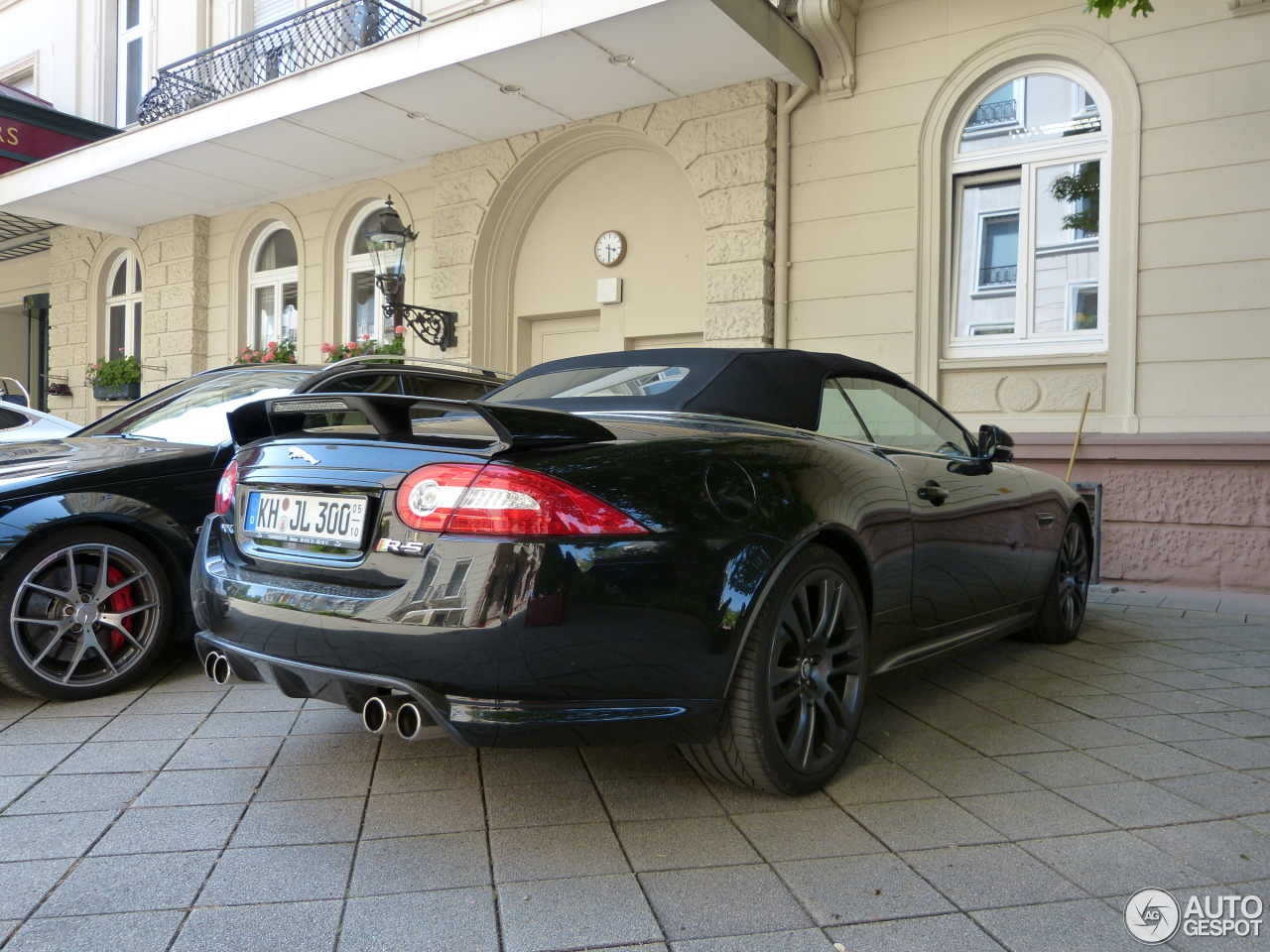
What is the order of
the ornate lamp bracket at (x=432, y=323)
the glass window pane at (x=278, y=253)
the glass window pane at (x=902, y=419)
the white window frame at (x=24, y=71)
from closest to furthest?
the glass window pane at (x=902, y=419)
the ornate lamp bracket at (x=432, y=323)
the glass window pane at (x=278, y=253)
the white window frame at (x=24, y=71)

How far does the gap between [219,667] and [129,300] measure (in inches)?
569

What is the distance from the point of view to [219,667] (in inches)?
105

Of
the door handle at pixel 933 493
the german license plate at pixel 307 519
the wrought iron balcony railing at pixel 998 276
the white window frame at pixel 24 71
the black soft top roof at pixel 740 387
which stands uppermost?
the white window frame at pixel 24 71

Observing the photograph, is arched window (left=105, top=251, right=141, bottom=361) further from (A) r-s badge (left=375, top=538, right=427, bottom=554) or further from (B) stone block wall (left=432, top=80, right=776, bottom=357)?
(A) r-s badge (left=375, top=538, right=427, bottom=554)

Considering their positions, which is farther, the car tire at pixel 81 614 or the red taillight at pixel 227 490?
the car tire at pixel 81 614

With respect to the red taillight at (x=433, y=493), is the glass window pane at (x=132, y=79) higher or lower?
higher

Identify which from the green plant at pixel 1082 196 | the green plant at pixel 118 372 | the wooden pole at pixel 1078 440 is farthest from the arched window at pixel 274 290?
the wooden pole at pixel 1078 440

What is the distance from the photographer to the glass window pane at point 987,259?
798 cm

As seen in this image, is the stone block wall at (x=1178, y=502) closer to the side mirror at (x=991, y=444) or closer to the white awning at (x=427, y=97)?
the side mirror at (x=991, y=444)

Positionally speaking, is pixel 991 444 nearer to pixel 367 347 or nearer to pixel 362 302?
pixel 367 347

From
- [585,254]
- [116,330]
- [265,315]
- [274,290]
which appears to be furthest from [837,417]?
[116,330]

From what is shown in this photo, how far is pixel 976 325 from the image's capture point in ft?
26.5

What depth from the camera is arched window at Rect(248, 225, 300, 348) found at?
12867 mm

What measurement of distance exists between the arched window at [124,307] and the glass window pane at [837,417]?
13990 millimetres
